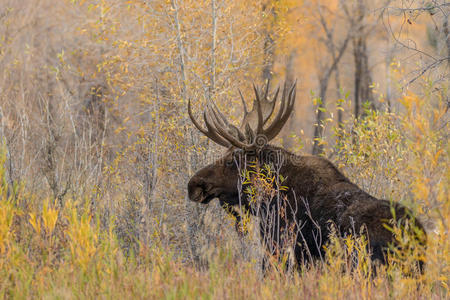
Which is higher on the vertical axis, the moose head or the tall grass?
the moose head

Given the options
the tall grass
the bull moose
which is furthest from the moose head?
the tall grass

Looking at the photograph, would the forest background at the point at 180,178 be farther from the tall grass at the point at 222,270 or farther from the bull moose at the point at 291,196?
the bull moose at the point at 291,196

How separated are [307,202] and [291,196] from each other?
26 cm

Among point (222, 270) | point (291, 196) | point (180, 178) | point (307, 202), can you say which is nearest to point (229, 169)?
point (291, 196)

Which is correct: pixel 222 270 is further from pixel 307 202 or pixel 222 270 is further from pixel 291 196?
pixel 291 196

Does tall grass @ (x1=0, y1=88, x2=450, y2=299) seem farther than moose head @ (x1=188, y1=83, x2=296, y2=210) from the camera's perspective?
No

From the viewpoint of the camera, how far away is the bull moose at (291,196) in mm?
5004

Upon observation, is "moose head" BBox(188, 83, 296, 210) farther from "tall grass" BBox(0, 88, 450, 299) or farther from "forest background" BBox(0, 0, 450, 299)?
"tall grass" BBox(0, 88, 450, 299)

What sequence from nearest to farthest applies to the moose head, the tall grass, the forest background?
the tall grass
the forest background
the moose head

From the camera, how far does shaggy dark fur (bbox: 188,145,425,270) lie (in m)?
4.93

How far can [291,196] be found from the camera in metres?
5.99

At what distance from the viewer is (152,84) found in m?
8.91

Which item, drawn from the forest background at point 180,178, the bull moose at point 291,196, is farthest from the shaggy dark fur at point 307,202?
the forest background at point 180,178

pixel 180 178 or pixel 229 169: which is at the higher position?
pixel 229 169
